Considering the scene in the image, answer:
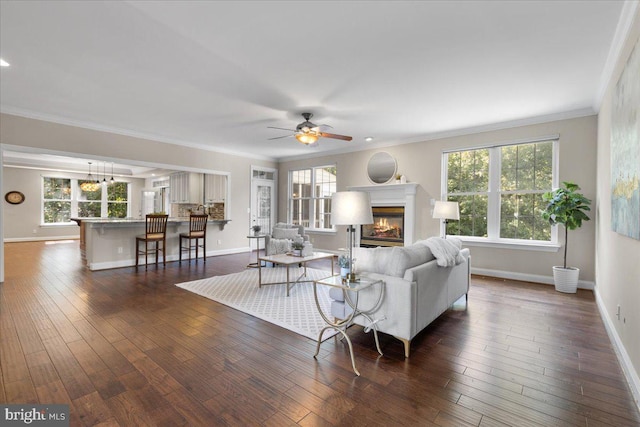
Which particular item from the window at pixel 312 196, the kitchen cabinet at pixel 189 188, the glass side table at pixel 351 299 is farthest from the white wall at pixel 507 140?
the kitchen cabinet at pixel 189 188

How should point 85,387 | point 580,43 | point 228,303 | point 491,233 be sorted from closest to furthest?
point 85,387
point 580,43
point 228,303
point 491,233

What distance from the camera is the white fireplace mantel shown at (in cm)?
612

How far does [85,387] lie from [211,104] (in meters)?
3.64

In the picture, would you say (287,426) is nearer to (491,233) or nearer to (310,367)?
(310,367)

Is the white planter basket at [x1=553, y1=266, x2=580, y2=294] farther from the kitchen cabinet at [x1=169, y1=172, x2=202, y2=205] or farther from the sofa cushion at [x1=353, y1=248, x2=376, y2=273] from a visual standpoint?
the kitchen cabinet at [x1=169, y1=172, x2=202, y2=205]

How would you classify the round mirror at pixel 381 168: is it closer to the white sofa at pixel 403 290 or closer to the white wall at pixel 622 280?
the white wall at pixel 622 280

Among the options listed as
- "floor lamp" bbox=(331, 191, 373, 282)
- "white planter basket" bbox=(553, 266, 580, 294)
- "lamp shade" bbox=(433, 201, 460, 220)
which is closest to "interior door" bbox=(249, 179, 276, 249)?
"lamp shade" bbox=(433, 201, 460, 220)

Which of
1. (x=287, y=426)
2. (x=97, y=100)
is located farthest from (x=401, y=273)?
(x=97, y=100)

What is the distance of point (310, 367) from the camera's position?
7.29 ft

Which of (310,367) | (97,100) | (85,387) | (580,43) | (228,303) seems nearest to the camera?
(85,387)

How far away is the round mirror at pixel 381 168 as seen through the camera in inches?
Result: 259

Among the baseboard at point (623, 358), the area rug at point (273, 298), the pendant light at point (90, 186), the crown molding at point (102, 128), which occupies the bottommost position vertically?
the area rug at point (273, 298)

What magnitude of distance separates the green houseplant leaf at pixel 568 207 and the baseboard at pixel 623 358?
1291 millimetres

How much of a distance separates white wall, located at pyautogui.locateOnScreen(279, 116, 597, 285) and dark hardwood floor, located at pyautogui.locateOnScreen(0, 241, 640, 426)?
1.37 meters
